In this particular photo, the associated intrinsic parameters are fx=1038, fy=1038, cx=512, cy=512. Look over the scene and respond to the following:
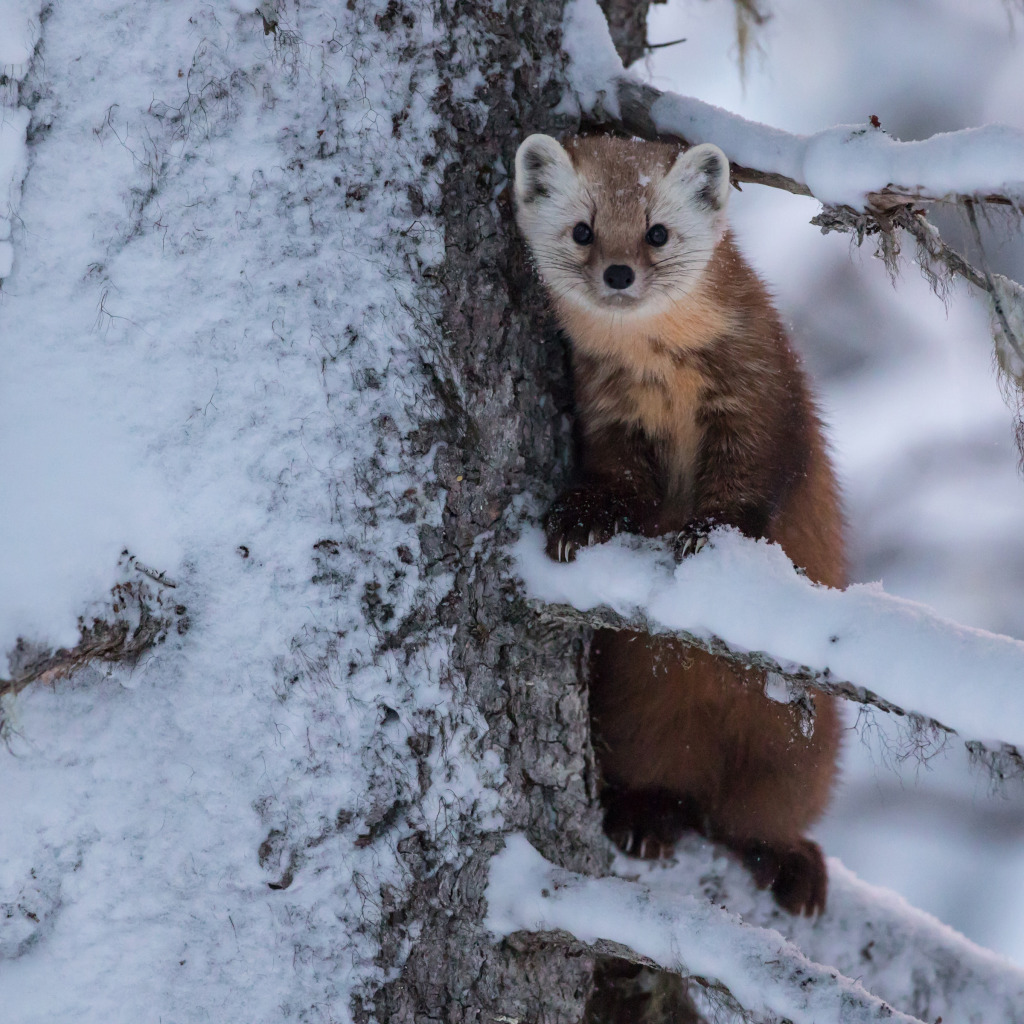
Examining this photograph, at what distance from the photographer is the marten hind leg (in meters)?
3.62

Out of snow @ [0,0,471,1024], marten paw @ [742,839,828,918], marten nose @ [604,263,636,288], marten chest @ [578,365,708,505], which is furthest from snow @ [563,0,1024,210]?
marten paw @ [742,839,828,918]

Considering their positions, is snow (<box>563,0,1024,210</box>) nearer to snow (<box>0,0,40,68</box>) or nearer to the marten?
the marten

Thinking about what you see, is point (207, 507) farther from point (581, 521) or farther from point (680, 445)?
point (680, 445)

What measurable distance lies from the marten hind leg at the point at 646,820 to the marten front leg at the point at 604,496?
99 centimetres

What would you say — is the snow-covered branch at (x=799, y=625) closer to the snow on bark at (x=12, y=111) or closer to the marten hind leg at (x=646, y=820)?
the marten hind leg at (x=646, y=820)

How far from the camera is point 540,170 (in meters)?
3.35

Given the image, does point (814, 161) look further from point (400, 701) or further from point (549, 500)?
point (400, 701)

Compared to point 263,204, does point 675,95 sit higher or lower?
higher

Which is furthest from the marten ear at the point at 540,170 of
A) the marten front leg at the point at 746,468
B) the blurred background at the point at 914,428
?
the blurred background at the point at 914,428

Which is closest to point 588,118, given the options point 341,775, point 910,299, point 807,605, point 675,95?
point 675,95

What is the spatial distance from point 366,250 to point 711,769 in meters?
2.25

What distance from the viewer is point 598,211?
362 cm

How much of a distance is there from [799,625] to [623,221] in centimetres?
184

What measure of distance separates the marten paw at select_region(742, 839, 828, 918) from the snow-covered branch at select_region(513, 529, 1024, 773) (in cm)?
145
